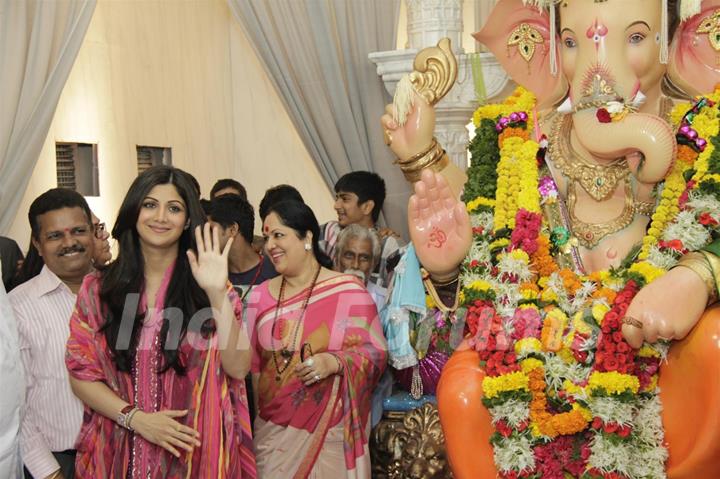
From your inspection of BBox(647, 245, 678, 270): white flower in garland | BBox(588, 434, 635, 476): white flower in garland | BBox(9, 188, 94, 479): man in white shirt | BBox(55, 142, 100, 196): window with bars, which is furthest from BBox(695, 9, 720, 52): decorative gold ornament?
BBox(55, 142, 100, 196): window with bars

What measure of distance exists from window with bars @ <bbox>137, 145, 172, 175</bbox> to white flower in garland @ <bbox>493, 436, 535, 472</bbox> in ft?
12.9

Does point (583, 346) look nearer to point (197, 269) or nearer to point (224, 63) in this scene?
point (197, 269)

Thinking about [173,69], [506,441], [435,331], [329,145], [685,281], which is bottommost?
[506,441]

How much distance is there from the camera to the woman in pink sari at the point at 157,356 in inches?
131

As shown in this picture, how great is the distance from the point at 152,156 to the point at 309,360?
10.9 ft

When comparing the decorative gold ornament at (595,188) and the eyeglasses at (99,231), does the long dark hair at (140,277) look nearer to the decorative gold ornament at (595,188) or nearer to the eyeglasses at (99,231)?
the eyeglasses at (99,231)

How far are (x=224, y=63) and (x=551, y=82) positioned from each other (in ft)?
12.3

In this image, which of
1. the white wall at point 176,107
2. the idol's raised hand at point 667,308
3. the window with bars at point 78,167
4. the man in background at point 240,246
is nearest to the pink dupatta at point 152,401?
the idol's raised hand at point 667,308

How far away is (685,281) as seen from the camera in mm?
3100

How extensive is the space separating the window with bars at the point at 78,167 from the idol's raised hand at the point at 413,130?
2.91m

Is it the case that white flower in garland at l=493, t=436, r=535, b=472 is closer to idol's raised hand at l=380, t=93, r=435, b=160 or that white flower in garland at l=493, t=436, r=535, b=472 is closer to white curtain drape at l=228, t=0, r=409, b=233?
idol's raised hand at l=380, t=93, r=435, b=160

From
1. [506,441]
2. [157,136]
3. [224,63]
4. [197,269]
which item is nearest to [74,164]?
[157,136]

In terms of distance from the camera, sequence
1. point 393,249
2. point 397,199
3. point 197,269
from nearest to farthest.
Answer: point 197,269
point 393,249
point 397,199

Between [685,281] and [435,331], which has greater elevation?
[685,281]
